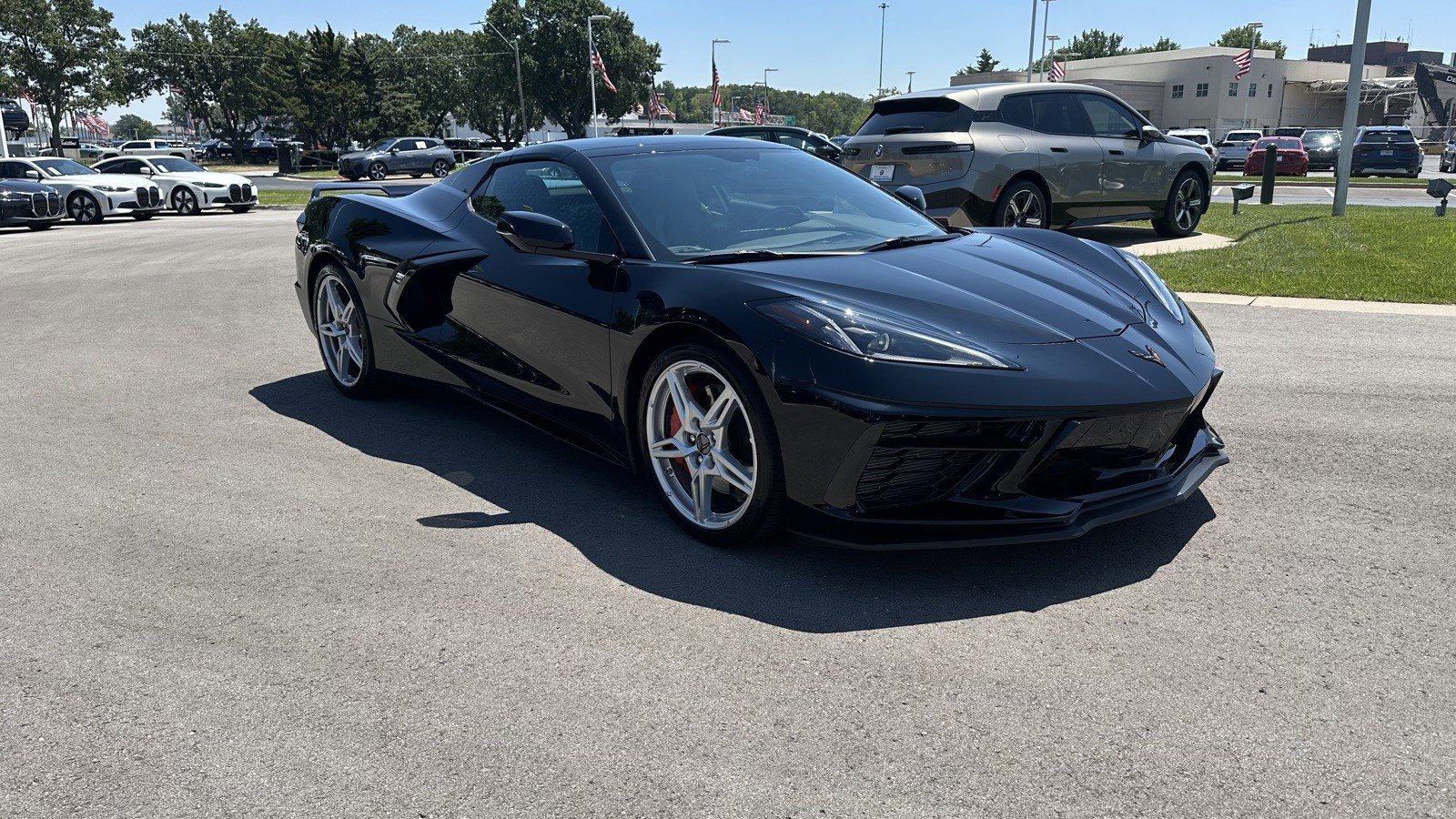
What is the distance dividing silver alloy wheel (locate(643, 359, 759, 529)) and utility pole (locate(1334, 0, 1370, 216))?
1181 centimetres

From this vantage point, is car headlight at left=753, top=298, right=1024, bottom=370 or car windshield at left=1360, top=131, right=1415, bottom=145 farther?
car windshield at left=1360, top=131, right=1415, bottom=145

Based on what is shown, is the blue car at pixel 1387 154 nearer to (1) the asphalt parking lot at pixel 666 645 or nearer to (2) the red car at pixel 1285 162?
(2) the red car at pixel 1285 162

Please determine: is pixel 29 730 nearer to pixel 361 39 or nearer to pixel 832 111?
pixel 361 39

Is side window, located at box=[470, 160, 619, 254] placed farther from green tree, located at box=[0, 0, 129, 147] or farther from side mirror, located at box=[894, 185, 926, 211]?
green tree, located at box=[0, 0, 129, 147]

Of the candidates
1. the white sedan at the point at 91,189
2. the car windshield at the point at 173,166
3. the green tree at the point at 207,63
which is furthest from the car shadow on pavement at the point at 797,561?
the green tree at the point at 207,63

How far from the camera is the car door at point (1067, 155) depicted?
1053 centimetres

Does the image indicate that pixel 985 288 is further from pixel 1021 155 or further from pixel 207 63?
pixel 207 63

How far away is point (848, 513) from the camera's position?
3150 millimetres

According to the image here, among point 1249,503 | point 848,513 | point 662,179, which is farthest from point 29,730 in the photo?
point 1249,503

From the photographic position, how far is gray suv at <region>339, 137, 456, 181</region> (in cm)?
3844

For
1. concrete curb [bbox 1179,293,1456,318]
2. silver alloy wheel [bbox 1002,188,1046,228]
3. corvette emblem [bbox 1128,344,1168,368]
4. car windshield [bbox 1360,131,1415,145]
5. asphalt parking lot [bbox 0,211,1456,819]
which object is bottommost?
asphalt parking lot [bbox 0,211,1456,819]

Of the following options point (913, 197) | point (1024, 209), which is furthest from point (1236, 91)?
point (913, 197)

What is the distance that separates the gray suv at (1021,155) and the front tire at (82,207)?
18.0 metres

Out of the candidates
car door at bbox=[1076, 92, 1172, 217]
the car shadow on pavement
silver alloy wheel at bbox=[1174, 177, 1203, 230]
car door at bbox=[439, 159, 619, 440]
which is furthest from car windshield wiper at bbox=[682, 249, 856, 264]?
silver alloy wheel at bbox=[1174, 177, 1203, 230]
